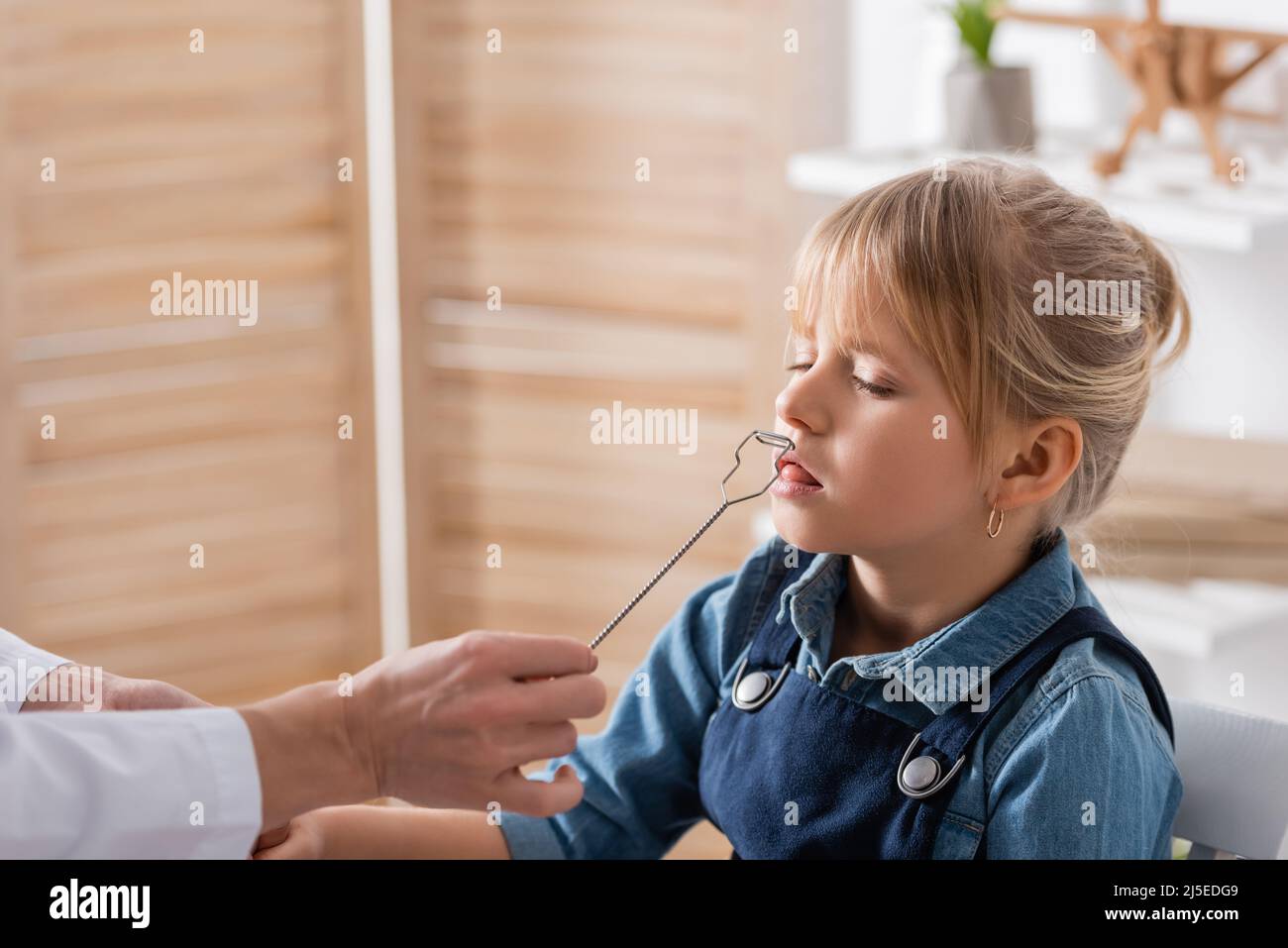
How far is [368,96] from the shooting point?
2.51 meters

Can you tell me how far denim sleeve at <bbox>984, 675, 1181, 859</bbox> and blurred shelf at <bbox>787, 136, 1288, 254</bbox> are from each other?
615mm

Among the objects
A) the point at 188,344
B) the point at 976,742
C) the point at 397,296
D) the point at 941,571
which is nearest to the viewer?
the point at 976,742

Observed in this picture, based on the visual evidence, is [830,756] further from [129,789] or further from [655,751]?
[129,789]

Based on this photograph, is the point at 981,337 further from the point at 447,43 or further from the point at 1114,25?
the point at 447,43

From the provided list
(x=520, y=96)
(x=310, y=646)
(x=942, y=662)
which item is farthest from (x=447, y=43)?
(x=942, y=662)

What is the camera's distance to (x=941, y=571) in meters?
1.12

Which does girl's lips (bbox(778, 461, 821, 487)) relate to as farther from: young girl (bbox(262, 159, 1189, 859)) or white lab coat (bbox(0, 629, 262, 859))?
white lab coat (bbox(0, 629, 262, 859))

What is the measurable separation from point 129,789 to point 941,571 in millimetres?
582

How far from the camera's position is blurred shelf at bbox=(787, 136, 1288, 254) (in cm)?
155

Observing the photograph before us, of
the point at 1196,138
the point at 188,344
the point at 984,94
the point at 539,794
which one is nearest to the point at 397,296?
the point at 188,344

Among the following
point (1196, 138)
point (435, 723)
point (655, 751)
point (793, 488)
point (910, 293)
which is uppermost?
point (1196, 138)

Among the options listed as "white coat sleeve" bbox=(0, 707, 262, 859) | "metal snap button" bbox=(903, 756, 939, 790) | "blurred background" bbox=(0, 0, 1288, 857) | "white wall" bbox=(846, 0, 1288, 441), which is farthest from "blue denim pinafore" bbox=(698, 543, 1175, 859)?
"blurred background" bbox=(0, 0, 1288, 857)

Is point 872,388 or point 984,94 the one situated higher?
point 984,94

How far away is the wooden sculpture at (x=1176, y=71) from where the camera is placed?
1658 millimetres
